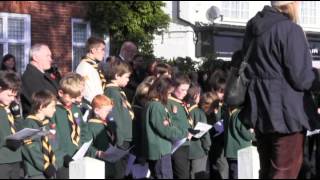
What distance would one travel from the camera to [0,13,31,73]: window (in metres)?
15.3

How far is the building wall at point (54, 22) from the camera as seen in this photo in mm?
15727

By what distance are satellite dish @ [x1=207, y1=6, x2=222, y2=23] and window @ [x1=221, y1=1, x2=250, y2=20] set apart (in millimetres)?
717

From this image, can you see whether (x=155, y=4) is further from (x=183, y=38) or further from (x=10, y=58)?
(x=10, y=58)

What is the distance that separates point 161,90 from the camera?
8062 millimetres

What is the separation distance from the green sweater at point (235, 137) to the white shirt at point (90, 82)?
178cm

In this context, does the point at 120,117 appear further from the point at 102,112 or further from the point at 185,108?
the point at 185,108

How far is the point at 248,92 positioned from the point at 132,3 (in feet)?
38.7

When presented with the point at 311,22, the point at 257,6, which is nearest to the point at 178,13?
the point at 257,6

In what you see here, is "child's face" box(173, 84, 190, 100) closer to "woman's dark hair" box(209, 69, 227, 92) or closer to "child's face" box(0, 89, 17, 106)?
"woman's dark hair" box(209, 69, 227, 92)

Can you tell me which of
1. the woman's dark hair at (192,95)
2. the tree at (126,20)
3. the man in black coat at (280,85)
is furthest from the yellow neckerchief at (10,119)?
the tree at (126,20)

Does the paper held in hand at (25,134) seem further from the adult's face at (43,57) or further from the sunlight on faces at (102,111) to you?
the adult's face at (43,57)

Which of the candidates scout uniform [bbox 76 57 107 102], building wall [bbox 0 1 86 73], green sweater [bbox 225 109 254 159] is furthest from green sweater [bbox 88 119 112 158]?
building wall [bbox 0 1 86 73]

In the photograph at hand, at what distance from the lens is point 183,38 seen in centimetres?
1775

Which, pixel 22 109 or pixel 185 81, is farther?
pixel 185 81
